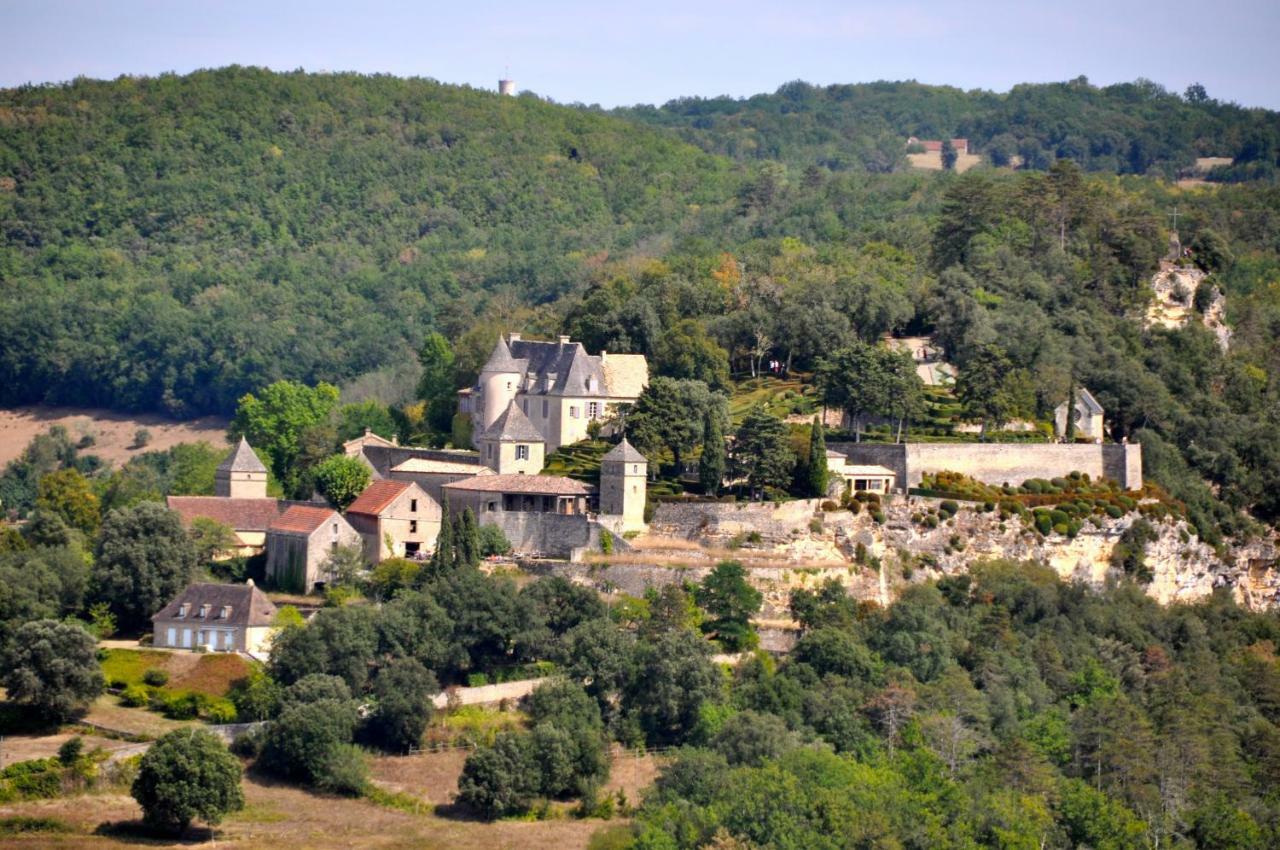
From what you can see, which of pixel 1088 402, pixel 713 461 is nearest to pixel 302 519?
pixel 713 461

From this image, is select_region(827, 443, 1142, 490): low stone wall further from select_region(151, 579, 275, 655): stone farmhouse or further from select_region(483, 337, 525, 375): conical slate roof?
select_region(151, 579, 275, 655): stone farmhouse

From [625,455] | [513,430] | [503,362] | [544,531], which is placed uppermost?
[503,362]

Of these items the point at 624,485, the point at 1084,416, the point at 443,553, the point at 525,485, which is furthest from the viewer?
the point at 1084,416

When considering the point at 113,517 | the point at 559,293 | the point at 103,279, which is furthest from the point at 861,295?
the point at 103,279

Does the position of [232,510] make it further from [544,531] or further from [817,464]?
[817,464]

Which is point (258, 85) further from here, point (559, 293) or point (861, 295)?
point (861, 295)
